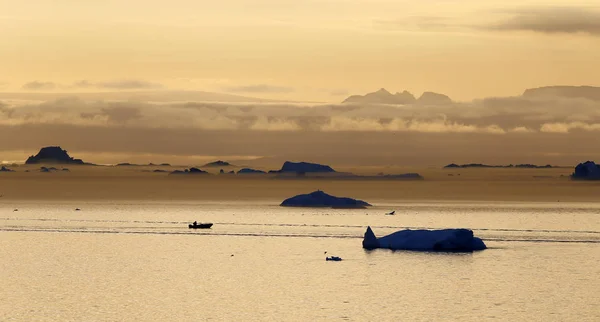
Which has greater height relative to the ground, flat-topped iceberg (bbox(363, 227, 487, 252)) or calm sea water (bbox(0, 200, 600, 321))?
flat-topped iceberg (bbox(363, 227, 487, 252))

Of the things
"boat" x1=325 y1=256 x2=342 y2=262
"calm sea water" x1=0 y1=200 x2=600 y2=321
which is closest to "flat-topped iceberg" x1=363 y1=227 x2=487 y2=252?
"calm sea water" x1=0 y1=200 x2=600 y2=321

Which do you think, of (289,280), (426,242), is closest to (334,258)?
(289,280)

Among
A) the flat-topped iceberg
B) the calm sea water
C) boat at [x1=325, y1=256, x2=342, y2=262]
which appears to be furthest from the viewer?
the flat-topped iceberg

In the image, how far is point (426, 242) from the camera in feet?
372

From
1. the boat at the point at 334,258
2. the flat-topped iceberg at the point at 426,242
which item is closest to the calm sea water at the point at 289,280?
the boat at the point at 334,258

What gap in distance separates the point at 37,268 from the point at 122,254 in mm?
18238

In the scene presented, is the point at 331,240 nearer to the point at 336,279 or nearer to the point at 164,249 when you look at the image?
the point at 164,249

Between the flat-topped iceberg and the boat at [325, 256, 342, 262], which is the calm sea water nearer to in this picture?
the boat at [325, 256, 342, 262]

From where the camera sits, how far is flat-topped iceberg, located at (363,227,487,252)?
110 metres

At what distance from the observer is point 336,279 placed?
85938 mm

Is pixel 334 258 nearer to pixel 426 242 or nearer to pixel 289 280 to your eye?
pixel 289 280

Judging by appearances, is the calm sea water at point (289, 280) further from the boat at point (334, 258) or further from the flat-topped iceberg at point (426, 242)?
the flat-topped iceberg at point (426, 242)

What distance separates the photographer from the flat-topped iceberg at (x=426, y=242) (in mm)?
109875

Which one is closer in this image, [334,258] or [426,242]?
[334,258]
